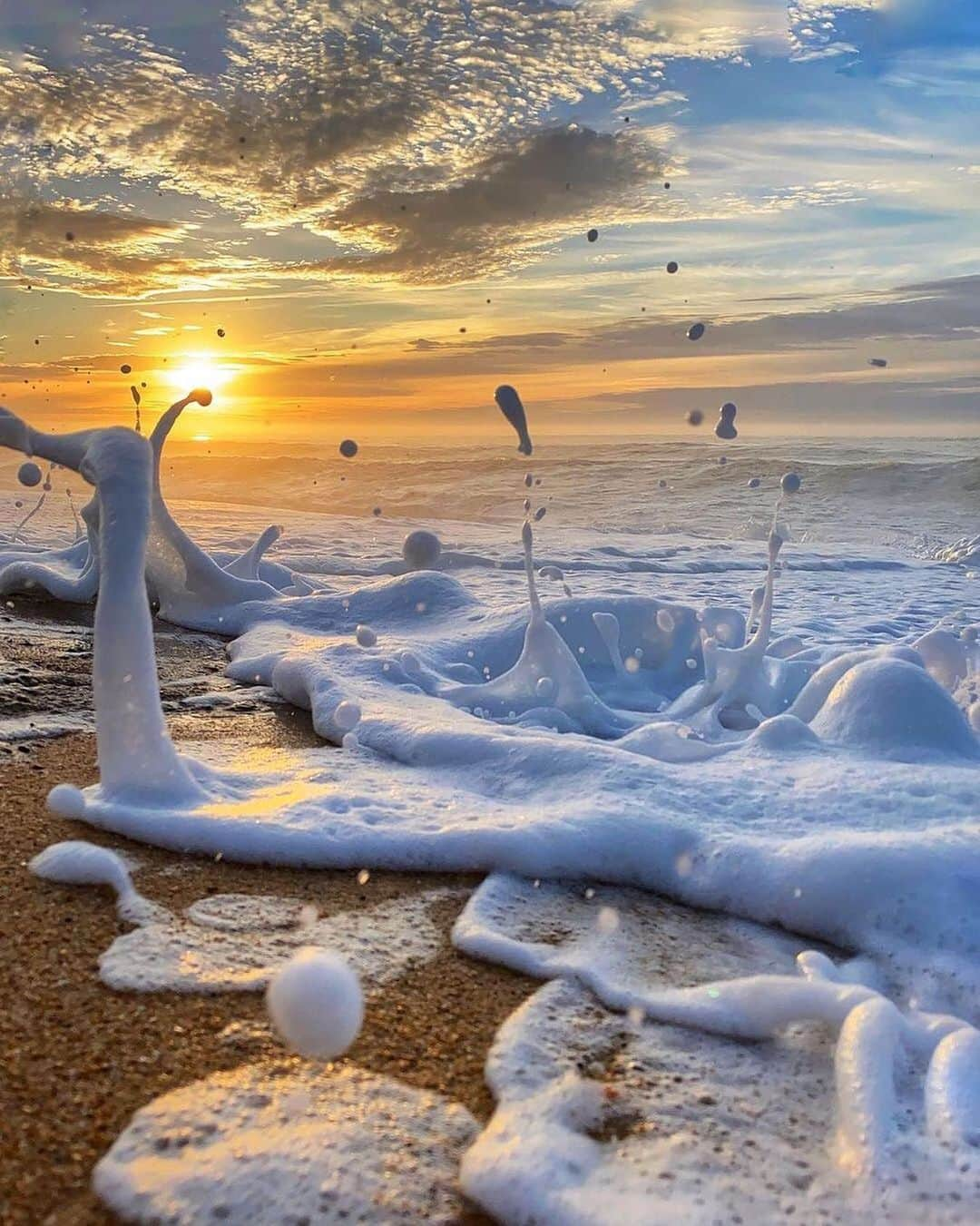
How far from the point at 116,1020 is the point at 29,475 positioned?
15.4ft

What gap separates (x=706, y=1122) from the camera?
71.8 inches

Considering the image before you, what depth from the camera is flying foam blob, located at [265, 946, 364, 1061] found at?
1.74 metres

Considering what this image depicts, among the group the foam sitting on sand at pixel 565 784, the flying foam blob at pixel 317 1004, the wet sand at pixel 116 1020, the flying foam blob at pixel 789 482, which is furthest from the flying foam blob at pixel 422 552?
the flying foam blob at pixel 317 1004

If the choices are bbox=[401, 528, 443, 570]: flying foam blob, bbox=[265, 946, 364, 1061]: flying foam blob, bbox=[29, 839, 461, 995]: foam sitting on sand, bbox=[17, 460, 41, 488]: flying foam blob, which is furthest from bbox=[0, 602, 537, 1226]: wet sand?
bbox=[401, 528, 443, 570]: flying foam blob

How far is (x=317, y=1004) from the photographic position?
1.75 meters

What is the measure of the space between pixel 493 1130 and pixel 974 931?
1.39m

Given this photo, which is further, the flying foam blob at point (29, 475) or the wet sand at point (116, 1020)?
the flying foam blob at point (29, 475)

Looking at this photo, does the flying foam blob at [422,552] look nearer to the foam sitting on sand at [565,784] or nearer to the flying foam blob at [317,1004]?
the foam sitting on sand at [565,784]

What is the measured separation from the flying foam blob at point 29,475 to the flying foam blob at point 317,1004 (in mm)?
4639

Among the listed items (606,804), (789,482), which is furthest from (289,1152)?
(789,482)

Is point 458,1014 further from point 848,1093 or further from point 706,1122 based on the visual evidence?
point 848,1093

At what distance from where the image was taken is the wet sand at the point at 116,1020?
165 centimetres

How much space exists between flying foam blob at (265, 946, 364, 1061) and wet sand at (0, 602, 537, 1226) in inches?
6.1

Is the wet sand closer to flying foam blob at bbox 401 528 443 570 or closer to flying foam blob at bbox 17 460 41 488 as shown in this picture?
flying foam blob at bbox 17 460 41 488
